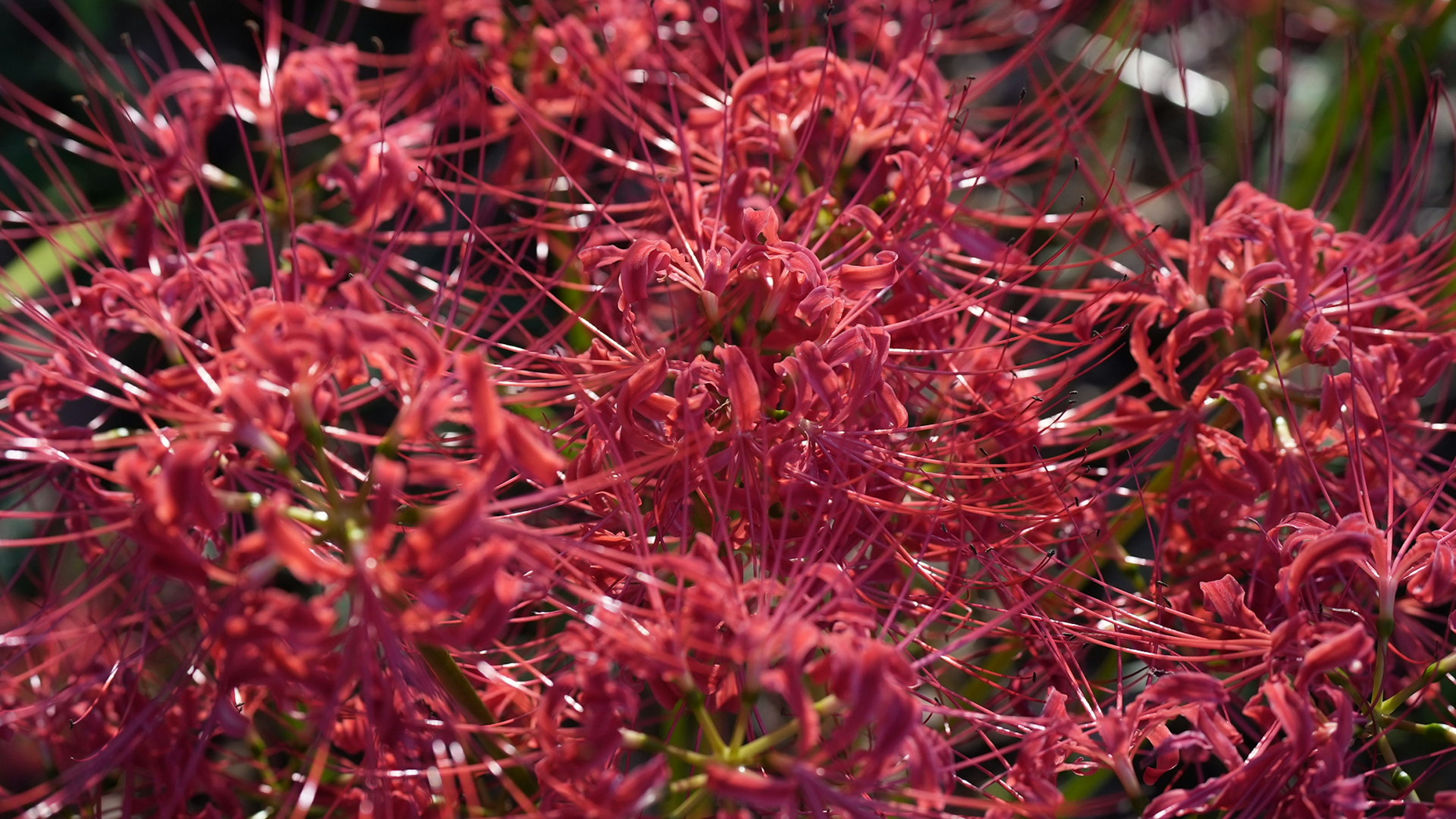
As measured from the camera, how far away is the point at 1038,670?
86cm

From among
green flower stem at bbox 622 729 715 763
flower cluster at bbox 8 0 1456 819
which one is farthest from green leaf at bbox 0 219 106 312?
green flower stem at bbox 622 729 715 763

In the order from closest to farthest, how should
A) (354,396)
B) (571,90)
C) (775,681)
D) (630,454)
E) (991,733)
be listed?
(775,681) < (630,454) < (354,396) < (991,733) < (571,90)

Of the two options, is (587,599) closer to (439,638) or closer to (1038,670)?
(439,638)

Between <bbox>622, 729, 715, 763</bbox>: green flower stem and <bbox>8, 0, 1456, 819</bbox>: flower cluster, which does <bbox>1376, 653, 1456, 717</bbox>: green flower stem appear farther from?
<bbox>622, 729, 715, 763</bbox>: green flower stem

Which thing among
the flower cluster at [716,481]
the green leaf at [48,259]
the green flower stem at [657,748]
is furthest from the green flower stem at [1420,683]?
the green leaf at [48,259]

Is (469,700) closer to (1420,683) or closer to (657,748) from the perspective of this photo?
(657,748)

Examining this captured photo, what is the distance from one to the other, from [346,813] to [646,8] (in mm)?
798

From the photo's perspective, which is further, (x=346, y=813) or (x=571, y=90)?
(x=571, y=90)

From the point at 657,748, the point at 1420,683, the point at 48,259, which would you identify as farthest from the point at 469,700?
the point at 48,259

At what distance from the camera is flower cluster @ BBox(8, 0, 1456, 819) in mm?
610

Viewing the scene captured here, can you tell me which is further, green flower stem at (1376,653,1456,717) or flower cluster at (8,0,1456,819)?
green flower stem at (1376,653,1456,717)

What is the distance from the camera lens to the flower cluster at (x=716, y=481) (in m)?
0.61

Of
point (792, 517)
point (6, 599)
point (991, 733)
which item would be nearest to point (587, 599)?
point (792, 517)

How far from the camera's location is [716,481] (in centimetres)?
77
